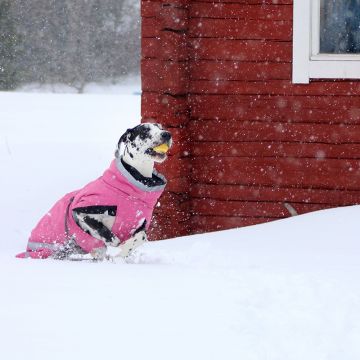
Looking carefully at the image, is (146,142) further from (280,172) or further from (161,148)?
(280,172)

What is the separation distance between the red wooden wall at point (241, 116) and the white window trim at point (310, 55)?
66 millimetres

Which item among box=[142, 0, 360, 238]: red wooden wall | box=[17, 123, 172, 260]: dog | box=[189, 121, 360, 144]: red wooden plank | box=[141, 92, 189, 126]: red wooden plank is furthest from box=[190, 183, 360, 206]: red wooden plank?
box=[17, 123, 172, 260]: dog

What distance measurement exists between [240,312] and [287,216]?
345 centimetres

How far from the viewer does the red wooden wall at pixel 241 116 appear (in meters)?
6.89

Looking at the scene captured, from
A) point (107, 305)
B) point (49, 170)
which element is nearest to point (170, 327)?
point (107, 305)

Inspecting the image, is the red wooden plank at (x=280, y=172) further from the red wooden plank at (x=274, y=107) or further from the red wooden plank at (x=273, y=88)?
the red wooden plank at (x=273, y=88)

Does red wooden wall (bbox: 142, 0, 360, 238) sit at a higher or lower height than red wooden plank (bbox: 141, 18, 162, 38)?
lower

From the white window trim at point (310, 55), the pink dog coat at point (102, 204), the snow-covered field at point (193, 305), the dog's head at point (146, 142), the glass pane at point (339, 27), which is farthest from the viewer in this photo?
the glass pane at point (339, 27)

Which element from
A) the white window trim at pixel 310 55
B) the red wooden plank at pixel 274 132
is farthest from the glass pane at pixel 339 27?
the red wooden plank at pixel 274 132

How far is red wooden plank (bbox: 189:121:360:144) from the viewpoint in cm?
689

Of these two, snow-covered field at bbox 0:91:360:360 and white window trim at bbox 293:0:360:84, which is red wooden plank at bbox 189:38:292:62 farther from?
snow-covered field at bbox 0:91:360:360

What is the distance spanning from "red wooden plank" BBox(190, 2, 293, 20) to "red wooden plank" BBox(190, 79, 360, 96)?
510 millimetres

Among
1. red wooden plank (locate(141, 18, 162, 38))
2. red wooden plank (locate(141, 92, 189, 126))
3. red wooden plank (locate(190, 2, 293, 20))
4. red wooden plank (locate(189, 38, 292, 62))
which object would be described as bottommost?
red wooden plank (locate(141, 92, 189, 126))

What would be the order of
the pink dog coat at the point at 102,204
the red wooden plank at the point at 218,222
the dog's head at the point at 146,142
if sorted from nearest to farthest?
the pink dog coat at the point at 102,204, the dog's head at the point at 146,142, the red wooden plank at the point at 218,222
